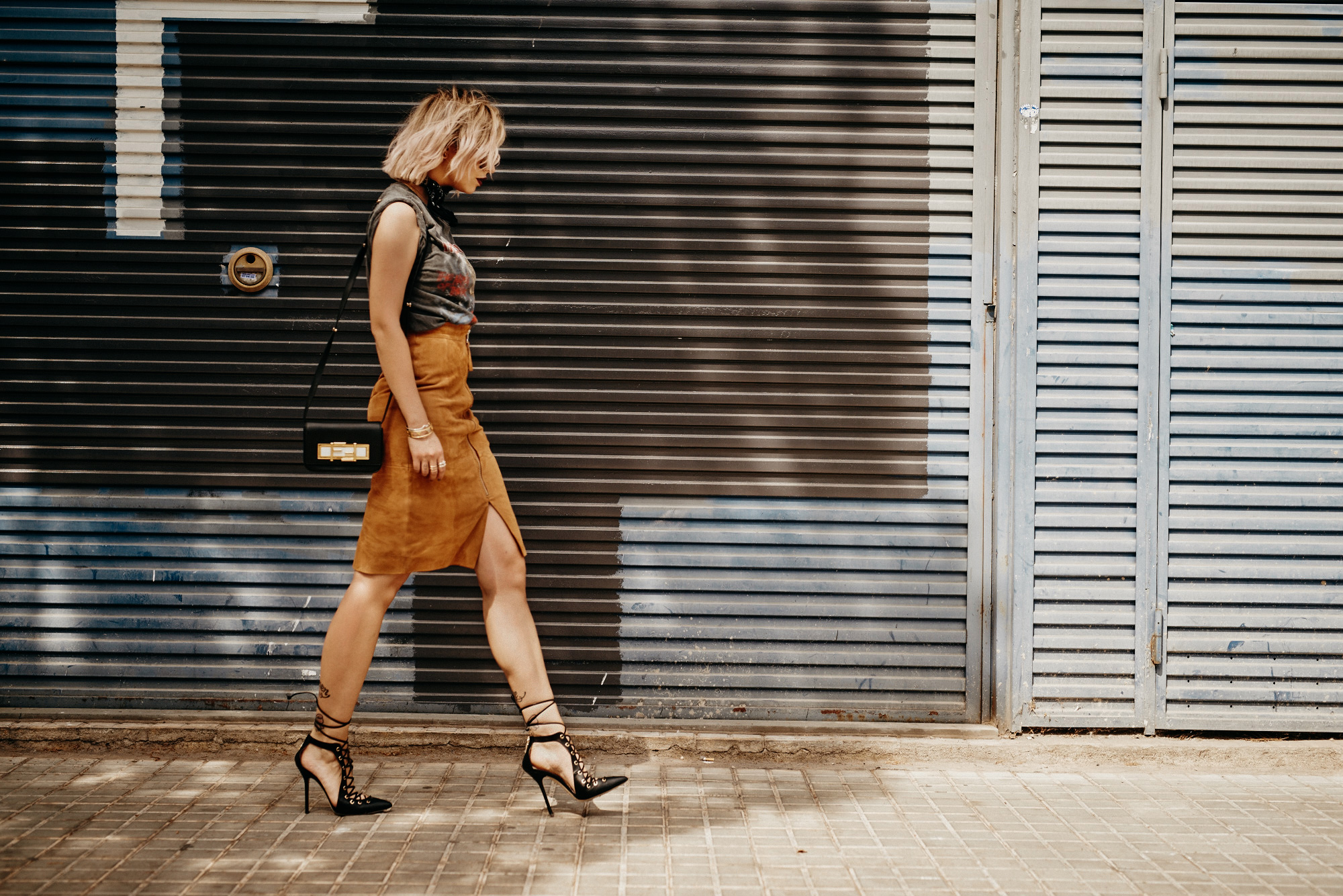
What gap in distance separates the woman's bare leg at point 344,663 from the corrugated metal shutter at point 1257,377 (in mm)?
3299

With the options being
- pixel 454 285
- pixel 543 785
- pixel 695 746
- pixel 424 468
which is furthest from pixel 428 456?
pixel 695 746

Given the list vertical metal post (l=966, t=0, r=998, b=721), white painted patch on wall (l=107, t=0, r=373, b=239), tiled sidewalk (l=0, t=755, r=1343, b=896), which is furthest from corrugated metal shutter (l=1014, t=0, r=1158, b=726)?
white painted patch on wall (l=107, t=0, r=373, b=239)

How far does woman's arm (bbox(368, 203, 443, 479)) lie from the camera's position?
315 centimetres

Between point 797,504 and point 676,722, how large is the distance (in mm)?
1091

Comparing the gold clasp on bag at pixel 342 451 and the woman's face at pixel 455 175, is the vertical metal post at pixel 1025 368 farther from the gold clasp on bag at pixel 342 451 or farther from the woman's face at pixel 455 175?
the gold clasp on bag at pixel 342 451

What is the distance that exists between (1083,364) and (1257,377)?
757 millimetres

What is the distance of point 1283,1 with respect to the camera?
406 cm

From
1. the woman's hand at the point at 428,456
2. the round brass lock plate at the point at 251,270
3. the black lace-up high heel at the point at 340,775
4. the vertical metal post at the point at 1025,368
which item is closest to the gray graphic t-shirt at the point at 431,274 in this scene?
the woman's hand at the point at 428,456

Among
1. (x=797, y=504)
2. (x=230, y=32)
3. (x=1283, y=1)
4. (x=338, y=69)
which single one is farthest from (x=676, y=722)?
(x=1283, y=1)

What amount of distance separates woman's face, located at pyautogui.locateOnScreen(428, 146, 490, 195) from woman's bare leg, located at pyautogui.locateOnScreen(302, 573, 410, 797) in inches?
55.4

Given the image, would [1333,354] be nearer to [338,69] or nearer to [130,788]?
[338,69]

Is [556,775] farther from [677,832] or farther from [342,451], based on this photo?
[342,451]

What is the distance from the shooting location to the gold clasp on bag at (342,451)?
3176 millimetres

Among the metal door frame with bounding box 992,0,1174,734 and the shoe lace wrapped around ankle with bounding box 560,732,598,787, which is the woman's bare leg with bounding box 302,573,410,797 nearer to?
the shoe lace wrapped around ankle with bounding box 560,732,598,787
